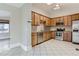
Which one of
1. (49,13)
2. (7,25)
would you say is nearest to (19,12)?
(7,25)

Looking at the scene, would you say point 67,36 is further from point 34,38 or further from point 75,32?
point 34,38

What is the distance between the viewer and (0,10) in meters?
4.64

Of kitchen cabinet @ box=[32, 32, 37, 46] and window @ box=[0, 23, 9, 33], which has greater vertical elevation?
window @ box=[0, 23, 9, 33]

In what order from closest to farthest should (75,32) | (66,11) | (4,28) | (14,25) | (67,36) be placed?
(4,28)
(14,25)
(75,32)
(67,36)
(66,11)

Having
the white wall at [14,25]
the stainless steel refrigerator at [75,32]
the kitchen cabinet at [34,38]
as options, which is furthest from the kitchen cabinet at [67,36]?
the white wall at [14,25]

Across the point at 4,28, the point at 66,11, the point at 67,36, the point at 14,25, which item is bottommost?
the point at 67,36

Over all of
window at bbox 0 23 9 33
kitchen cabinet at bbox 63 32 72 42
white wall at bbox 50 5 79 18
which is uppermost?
white wall at bbox 50 5 79 18

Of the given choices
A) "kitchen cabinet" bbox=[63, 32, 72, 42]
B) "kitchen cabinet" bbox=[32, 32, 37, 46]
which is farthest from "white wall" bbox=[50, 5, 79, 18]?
"kitchen cabinet" bbox=[32, 32, 37, 46]

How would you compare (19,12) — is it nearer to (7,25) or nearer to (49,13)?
(7,25)

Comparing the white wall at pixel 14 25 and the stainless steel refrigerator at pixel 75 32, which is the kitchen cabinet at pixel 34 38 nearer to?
the white wall at pixel 14 25

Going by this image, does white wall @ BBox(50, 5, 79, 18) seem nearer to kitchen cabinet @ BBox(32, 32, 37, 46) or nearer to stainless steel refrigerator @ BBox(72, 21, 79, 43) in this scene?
stainless steel refrigerator @ BBox(72, 21, 79, 43)

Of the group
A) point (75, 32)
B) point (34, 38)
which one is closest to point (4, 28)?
point (34, 38)

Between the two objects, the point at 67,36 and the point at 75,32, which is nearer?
the point at 75,32

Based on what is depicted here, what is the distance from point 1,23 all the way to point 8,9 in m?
0.97
